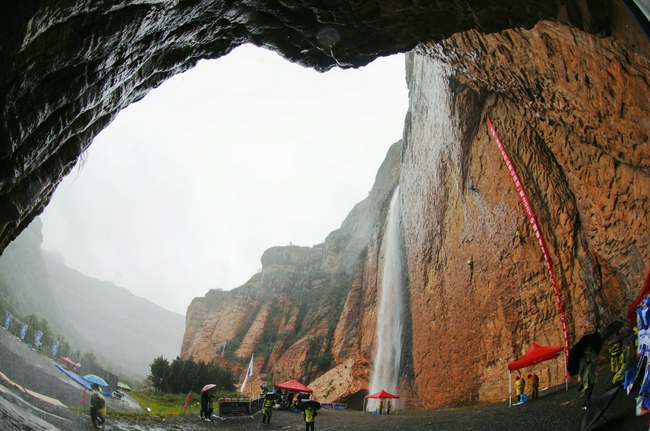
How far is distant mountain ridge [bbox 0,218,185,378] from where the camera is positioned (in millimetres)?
83312

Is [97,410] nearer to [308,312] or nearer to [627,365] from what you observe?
[627,365]

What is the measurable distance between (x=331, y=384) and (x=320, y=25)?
2507 cm

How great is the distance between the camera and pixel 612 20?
20.0ft

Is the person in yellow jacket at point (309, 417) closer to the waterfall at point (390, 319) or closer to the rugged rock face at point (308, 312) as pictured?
the waterfall at point (390, 319)

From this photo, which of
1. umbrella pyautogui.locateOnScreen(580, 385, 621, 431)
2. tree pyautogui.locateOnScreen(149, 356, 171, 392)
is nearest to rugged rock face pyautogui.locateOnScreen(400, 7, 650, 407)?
umbrella pyautogui.locateOnScreen(580, 385, 621, 431)

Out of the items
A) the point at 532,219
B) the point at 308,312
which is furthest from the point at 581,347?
the point at 308,312

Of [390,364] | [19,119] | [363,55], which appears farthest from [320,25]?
[390,364]

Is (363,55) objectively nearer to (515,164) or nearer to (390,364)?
(515,164)

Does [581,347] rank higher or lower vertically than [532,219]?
lower

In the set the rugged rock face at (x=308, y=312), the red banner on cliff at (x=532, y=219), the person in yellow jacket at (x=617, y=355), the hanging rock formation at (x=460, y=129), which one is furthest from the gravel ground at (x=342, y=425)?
the rugged rock face at (x=308, y=312)

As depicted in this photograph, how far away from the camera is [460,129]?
18312mm

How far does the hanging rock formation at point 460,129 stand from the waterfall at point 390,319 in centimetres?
130

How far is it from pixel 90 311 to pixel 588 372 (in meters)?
167

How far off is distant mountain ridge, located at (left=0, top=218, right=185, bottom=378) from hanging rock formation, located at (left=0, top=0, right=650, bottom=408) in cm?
7309
